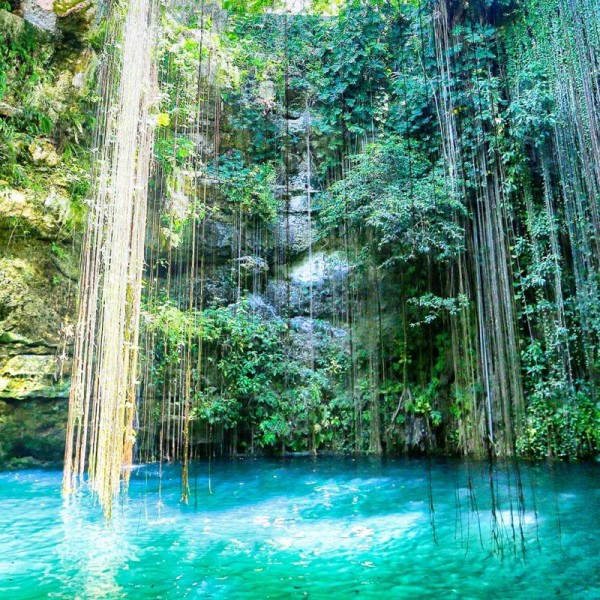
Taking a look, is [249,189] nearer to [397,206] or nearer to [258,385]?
[397,206]

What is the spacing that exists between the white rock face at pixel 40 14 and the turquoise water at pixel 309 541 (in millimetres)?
4608

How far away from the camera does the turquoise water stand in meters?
2.88

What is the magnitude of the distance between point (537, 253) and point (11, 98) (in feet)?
21.2

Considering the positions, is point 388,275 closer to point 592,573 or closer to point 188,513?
point 188,513

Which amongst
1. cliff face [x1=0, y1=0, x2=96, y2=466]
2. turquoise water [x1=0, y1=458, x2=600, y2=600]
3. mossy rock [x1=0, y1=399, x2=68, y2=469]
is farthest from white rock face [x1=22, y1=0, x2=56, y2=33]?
turquoise water [x1=0, y1=458, x2=600, y2=600]

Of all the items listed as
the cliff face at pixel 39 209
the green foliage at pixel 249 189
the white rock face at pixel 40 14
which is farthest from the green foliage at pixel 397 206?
the white rock face at pixel 40 14

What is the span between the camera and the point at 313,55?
10227mm

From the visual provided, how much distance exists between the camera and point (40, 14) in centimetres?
549

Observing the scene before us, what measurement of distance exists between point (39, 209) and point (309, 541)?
15.2ft

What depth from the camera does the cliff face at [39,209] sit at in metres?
5.46

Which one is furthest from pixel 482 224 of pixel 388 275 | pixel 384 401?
pixel 384 401

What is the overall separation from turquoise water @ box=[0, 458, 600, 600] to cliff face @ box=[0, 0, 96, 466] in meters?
0.99

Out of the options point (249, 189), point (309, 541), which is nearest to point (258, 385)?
point (249, 189)

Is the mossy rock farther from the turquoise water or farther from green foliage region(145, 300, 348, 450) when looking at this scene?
green foliage region(145, 300, 348, 450)
